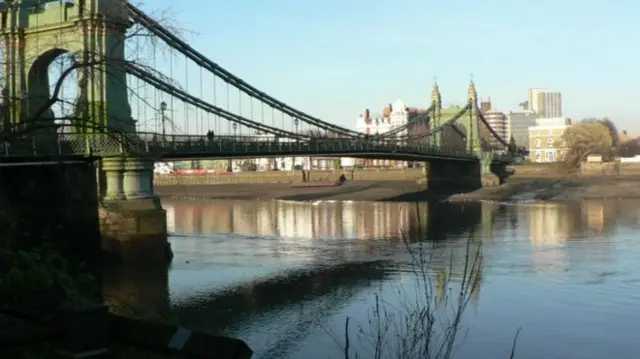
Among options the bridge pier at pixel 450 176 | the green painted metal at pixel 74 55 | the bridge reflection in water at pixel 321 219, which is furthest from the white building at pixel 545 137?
the green painted metal at pixel 74 55

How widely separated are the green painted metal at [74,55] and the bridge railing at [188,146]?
0.63 meters

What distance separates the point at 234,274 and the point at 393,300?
236 inches

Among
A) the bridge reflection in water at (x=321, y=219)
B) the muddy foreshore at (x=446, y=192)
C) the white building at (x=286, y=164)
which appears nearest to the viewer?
the bridge reflection in water at (x=321, y=219)

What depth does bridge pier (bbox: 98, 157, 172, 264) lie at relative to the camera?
22516mm

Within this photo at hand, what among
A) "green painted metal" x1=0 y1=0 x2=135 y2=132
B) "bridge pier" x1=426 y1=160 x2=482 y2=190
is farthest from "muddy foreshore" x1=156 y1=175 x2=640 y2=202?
"green painted metal" x1=0 y1=0 x2=135 y2=132

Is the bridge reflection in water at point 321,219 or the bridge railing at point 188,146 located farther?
the bridge reflection in water at point 321,219

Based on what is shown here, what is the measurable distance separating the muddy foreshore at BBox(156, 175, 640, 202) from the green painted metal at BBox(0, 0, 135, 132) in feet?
99.6

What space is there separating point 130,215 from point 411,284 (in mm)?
10229

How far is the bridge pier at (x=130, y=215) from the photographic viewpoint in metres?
22.5

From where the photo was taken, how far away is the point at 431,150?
58.4m

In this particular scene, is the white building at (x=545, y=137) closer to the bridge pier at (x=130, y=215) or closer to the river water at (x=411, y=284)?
the river water at (x=411, y=284)

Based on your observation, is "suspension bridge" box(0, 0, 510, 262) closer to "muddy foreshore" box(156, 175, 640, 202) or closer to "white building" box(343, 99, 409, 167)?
"muddy foreshore" box(156, 175, 640, 202)

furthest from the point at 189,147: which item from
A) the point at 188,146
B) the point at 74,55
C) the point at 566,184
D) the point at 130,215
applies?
the point at 566,184

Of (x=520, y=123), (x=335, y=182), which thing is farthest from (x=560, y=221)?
(x=520, y=123)
